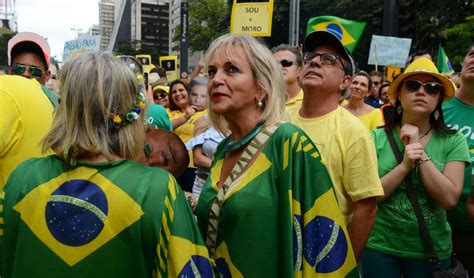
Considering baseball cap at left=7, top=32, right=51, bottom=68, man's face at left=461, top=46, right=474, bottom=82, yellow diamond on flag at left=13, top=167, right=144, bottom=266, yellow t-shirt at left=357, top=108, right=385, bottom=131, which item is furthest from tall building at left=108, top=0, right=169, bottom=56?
yellow diamond on flag at left=13, top=167, right=144, bottom=266

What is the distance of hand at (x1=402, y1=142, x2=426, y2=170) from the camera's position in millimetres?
2881

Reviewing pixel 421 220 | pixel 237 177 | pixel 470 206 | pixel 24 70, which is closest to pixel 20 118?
pixel 24 70

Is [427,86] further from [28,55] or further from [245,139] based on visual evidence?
[28,55]

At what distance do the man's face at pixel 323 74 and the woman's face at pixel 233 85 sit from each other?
562 millimetres

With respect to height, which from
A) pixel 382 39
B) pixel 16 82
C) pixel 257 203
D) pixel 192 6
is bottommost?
pixel 257 203

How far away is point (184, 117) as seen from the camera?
6.00 meters

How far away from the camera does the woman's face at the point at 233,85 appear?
229cm

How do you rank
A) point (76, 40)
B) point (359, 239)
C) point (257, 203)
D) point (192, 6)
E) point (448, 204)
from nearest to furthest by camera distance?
1. point (257, 203)
2. point (359, 239)
3. point (448, 204)
4. point (76, 40)
5. point (192, 6)

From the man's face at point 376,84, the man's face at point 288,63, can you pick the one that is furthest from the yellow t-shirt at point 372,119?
the man's face at point 376,84

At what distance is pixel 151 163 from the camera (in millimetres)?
2492

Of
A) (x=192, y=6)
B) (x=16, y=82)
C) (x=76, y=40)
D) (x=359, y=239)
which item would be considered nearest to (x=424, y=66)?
(x=359, y=239)

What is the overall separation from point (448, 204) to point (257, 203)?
1393mm

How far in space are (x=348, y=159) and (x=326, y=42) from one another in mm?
707

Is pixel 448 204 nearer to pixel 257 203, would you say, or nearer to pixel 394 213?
pixel 394 213
